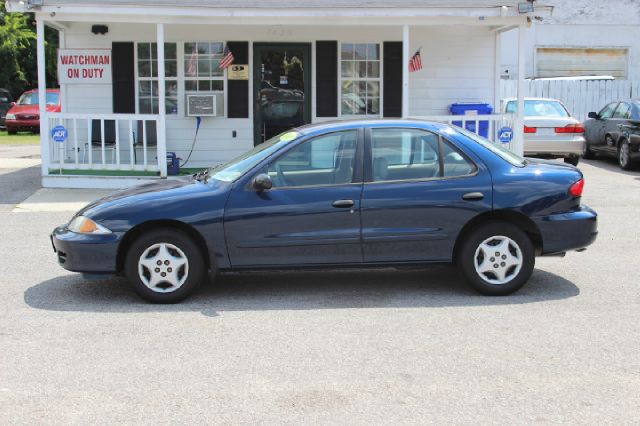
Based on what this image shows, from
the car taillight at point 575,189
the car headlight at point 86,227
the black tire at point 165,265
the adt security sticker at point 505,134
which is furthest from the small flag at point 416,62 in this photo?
the car headlight at point 86,227

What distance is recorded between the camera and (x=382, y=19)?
1434 cm

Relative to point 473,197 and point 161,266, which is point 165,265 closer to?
point 161,266

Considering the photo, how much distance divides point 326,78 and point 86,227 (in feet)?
32.5

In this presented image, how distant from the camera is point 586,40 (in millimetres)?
29266

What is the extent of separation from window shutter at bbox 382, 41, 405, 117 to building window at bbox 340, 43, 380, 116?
16cm

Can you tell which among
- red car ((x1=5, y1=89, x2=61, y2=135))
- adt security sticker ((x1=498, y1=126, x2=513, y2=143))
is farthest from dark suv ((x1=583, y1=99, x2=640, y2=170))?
red car ((x1=5, y1=89, x2=61, y2=135))

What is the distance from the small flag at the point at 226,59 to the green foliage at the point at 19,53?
2457cm

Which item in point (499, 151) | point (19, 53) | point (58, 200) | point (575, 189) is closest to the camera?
point (575, 189)

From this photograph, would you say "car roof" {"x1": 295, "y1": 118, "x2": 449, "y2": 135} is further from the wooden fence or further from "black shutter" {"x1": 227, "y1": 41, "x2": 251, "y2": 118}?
the wooden fence

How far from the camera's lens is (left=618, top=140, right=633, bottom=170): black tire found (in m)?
17.7

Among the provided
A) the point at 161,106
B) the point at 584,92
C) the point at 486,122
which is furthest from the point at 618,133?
the point at 161,106

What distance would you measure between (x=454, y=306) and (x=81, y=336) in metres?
2.92

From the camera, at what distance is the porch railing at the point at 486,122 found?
46.3ft

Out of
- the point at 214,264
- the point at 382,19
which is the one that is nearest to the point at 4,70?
the point at 382,19
